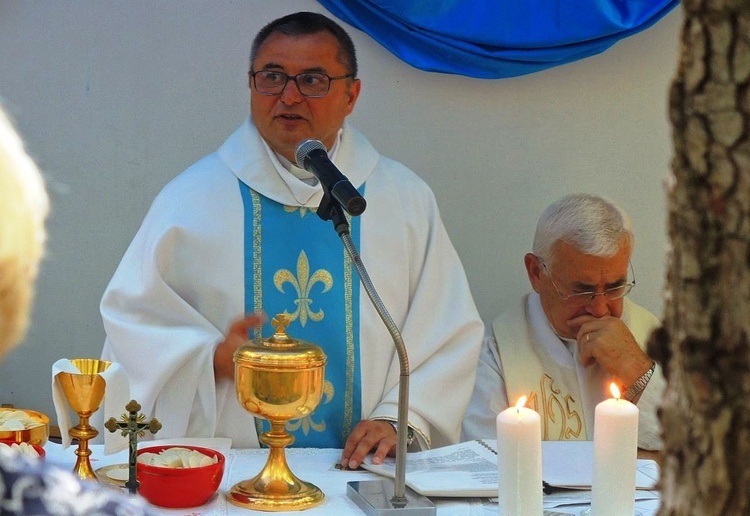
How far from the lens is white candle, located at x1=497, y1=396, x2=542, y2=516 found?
7.98 feet

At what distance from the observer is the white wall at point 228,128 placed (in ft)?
17.2

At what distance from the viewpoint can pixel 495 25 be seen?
5.20m

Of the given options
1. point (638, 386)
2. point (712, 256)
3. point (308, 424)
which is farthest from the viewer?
point (638, 386)

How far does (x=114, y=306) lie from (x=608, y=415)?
190 centimetres

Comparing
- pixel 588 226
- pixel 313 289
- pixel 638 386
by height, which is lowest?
pixel 638 386

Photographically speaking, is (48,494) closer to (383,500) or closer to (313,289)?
(383,500)

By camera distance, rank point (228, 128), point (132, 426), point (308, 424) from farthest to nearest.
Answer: point (228, 128) < point (308, 424) < point (132, 426)

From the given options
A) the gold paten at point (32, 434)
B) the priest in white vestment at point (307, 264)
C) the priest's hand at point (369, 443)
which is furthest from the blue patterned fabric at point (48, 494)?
the priest in white vestment at point (307, 264)

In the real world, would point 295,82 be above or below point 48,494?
above

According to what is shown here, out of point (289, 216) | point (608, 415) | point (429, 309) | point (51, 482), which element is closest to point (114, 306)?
point (289, 216)

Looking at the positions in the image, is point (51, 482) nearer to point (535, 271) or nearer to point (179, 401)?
point (179, 401)

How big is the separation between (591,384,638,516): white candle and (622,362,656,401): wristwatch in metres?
1.78

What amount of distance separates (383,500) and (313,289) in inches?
51.3

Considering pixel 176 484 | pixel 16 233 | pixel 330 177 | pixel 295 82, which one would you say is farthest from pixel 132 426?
pixel 16 233
